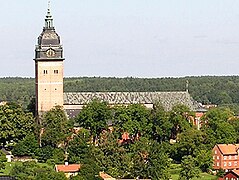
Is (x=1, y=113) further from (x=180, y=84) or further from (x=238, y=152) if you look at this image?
(x=180, y=84)

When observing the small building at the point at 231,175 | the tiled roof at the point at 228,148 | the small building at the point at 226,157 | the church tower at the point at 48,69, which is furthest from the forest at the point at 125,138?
the church tower at the point at 48,69

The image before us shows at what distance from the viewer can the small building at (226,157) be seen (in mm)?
79125

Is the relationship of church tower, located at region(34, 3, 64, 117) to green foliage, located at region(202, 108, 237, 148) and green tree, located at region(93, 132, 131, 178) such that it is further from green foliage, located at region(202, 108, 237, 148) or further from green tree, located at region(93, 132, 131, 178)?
green tree, located at region(93, 132, 131, 178)

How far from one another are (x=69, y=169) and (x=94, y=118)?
56.9ft

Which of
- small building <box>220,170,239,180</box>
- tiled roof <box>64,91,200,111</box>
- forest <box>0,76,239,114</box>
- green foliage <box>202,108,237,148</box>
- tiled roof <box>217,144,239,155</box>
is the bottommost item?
small building <box>220,170,239,180</box>

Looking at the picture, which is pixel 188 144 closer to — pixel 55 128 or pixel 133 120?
pixel 133 120

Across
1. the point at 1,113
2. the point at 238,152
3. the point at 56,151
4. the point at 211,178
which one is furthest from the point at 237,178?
the point at 1,113

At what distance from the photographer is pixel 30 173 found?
63.0 meters

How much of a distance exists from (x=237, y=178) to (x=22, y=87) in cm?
11447

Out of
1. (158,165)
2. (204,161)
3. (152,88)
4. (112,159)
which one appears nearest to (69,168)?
(112,159)

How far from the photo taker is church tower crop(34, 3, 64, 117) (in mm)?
88000

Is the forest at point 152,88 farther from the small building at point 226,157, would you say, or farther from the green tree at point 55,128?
→ the small building at point 226,157

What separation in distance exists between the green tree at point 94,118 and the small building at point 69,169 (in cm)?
1515

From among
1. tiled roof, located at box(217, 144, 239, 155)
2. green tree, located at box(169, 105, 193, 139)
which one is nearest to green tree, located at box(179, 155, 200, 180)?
tiled roof, located at box(217, 144, 239, 155)
